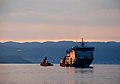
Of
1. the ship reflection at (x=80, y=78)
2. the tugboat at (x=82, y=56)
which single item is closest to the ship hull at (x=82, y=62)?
the tugboat at (x=82, y=56)

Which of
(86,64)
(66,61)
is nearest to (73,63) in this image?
(86,64)

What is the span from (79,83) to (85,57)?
79.1 meters

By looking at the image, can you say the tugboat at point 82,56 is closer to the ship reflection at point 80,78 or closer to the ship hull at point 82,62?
the ship hull at point 82,62

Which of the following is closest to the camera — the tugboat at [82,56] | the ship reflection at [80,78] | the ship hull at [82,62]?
the ship reflection at [80,78]

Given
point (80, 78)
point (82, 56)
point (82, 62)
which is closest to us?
point (80, 78)

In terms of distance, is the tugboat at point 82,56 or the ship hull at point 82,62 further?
the ship hull at point 82,62

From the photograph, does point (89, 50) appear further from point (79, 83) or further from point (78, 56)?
point (79, 83)

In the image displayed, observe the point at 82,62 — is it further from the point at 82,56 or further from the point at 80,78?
the point at 80,78

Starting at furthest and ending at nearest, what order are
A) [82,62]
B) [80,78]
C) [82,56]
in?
[82,62], [82,56], [80,78]

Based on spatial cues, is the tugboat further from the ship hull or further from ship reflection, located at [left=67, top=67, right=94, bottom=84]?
ship reflection, located at [left=67, top=67, right=94, bottom=84]

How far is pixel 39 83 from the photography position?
8412 cm

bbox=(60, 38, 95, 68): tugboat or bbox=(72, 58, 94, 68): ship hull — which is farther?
bbox=(72, 58, 94, 68): ship hull

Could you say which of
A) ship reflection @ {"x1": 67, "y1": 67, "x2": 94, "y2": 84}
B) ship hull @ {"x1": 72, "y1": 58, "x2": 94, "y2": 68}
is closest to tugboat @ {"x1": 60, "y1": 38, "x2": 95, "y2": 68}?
ship hull @ {"x1": 72, "y1": 58, "x2": 94, "y2": 68}

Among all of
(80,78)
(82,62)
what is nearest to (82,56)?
(82,62)
